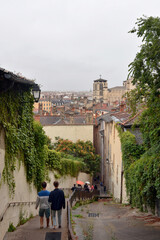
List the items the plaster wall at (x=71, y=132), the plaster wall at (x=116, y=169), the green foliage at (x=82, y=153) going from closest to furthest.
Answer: the plaster wall at (x=116, y=169) < the green foliage at (x=82, y=153) < the plaster wall at (x=71, y=132)

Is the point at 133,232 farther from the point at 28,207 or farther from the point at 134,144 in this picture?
the point at 134,144

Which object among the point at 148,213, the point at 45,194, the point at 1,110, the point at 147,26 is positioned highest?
the point at 147,26

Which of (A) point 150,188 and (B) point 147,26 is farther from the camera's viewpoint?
(A) point 150,188

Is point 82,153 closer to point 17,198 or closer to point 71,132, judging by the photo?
point 71,132

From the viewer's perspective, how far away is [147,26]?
1202 cm

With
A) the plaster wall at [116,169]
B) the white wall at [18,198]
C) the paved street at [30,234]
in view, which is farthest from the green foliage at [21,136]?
the plaster wall at [116,169]

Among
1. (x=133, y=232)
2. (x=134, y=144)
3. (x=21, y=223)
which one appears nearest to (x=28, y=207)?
(x=21, y=223)

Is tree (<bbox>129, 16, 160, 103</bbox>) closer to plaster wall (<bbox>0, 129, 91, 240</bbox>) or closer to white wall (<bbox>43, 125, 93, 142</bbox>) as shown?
plaster wall (<bbox>0, 129, 91, 240</bbox>)

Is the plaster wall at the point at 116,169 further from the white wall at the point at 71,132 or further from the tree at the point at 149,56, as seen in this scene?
the tree at the point at 149,56

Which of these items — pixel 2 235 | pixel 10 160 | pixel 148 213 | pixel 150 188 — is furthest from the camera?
pixel 148 213

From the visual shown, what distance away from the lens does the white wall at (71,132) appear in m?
57.2

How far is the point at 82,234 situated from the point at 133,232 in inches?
70.2

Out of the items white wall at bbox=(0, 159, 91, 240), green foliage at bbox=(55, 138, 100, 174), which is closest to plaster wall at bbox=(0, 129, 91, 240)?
white wall at bbox=(0, 159, 91, 240)

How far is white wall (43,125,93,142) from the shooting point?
2253 inches
